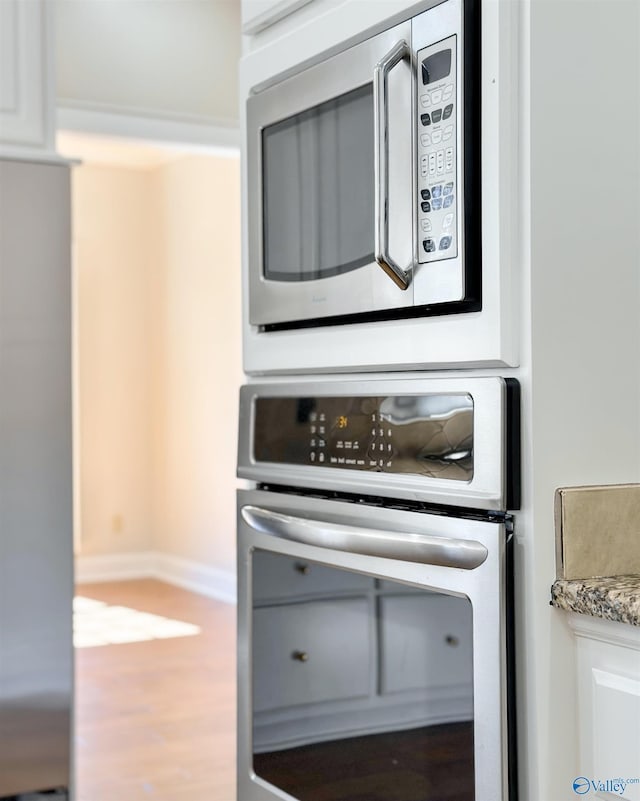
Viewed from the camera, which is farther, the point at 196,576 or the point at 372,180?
the point at 196,576

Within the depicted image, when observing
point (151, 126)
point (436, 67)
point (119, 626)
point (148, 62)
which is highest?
point (148, 62)

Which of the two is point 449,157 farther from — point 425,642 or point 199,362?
point 199,362

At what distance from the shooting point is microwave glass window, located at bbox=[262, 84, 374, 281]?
1443 mm

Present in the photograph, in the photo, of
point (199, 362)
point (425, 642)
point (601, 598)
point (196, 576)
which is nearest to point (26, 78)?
point (425, 642)

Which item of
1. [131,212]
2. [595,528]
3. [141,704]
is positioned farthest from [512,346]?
[131,212]

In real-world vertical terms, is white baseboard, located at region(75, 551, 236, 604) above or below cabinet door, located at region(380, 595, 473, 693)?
below

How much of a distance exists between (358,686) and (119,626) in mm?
4083

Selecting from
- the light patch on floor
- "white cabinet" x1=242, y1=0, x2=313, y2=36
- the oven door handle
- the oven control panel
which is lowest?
the light patch on floor

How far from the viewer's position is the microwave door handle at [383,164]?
1.33 meters

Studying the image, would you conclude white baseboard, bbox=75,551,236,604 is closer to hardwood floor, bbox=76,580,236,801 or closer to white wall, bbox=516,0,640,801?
hardwood floor, bbox=76,580,236,801

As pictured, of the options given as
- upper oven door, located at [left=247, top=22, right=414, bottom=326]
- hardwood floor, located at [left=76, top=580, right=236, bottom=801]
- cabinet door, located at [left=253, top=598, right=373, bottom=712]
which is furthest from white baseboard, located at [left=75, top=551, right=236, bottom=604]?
upper oven door, located at [left=247, top=22, right=414, bottom=326]

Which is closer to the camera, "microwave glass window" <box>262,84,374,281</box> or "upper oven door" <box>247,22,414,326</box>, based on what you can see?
"upper oven door" <box>247,22,414,326</box>

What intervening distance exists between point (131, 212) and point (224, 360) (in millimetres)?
1438

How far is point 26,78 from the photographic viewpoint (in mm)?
2281
